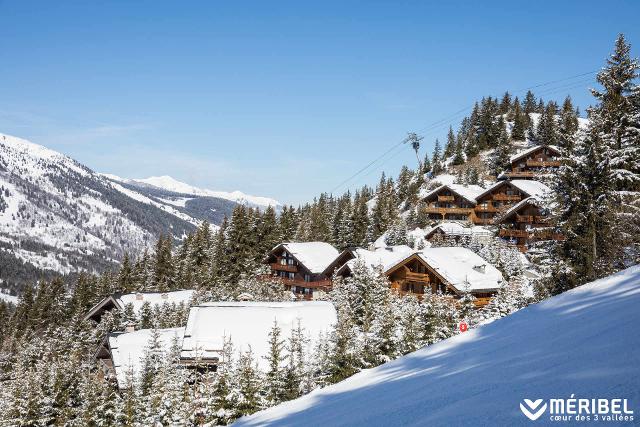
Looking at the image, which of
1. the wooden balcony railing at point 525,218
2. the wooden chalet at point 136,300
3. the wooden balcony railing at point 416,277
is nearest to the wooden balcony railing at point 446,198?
the wooden balcony railing at point 525,218

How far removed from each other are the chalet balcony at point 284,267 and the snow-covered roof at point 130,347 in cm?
2231

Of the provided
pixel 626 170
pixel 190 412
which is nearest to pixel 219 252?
pixel 190 412

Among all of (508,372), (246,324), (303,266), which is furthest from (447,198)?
(508,372)

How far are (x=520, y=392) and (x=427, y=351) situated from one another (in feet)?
24.2

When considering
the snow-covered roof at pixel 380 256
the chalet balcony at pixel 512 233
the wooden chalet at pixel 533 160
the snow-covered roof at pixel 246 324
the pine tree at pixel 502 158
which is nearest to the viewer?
the snow-covered roof at pixel 246 324

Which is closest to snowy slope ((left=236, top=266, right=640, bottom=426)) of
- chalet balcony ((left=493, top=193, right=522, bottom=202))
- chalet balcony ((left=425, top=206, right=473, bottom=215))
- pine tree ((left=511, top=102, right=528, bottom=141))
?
chalet balcony ((left=493, top=193, right=522, bottom=202))

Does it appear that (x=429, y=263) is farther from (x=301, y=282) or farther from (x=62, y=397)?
(x=62, y=397)

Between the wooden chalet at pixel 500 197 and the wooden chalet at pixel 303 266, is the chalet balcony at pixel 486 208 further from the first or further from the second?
the wooden chalet at pixel 303 266

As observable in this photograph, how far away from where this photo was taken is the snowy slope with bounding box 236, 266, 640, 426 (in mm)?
6113

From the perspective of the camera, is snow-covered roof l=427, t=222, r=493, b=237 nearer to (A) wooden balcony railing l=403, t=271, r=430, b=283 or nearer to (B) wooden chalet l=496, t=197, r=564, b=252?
(B) wooden chalet l=496, t=197, r=564, b=252

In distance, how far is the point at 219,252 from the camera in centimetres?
7106

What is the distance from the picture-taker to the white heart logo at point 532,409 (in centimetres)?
559

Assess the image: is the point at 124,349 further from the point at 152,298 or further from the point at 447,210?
the point at 447,210

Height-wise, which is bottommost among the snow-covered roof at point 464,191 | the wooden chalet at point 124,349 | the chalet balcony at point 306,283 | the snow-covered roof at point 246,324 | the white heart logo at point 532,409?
the wooden chalet at point 124,349
